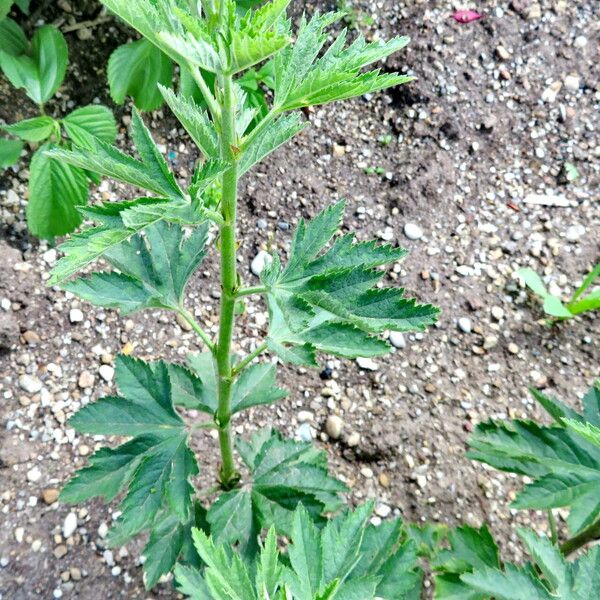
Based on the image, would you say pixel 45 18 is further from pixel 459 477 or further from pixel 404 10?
pixel 459 477

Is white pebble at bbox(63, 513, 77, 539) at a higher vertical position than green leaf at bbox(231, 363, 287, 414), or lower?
lower

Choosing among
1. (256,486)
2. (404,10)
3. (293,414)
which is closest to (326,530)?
(256,486)

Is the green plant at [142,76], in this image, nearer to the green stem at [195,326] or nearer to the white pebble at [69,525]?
the green stem at [195,326]

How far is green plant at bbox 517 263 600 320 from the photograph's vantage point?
1977 mm

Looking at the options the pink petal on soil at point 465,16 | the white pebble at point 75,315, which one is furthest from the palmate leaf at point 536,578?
the pink petal on soil at point 465,16

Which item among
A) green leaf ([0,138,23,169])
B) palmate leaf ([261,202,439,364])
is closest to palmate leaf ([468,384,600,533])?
palmate leaf ([261,202,439,364])

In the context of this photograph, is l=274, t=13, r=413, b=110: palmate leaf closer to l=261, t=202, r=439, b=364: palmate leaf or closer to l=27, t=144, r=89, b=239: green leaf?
l=261, t=202, r=439, b=364: palmate leaf

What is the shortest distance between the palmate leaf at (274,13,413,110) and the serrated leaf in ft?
2.03

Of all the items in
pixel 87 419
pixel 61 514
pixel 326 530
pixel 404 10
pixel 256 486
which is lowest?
pixel 61 514

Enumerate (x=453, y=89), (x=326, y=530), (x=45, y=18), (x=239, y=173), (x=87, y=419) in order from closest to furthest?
1. (x=239, y=173)
2. (x=326, y=530)
3. (x=87, y=419)
4. (x=45, y=18)
5. (x=453, y=89)

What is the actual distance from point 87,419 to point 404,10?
188cm

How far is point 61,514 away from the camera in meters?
1.72

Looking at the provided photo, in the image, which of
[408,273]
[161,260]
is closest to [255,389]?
[161,260]

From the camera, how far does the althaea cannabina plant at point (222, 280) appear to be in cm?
82
